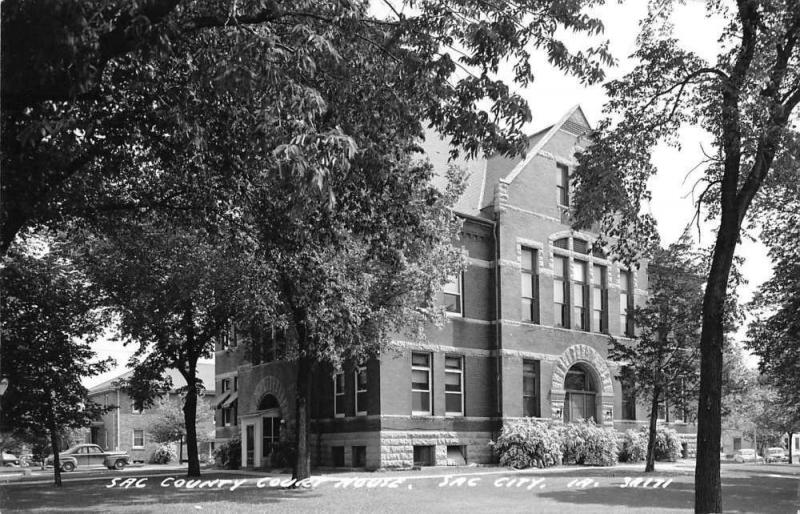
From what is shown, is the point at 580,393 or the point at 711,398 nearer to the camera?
the point at 711,398

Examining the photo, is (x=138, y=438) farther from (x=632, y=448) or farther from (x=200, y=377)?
(x=632, y=448)

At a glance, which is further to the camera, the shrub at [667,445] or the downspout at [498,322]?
the shrub at [667,445]

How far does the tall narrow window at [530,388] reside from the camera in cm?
3450

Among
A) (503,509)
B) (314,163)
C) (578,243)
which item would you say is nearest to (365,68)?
(314,163)

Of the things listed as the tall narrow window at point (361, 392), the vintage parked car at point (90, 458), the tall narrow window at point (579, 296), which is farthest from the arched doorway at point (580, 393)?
the vintage parked car at point (90, 458)

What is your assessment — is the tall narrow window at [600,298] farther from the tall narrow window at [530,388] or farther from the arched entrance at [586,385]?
the tall narrow window at [530,388]

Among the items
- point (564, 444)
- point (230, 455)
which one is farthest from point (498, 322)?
point (230, 455)

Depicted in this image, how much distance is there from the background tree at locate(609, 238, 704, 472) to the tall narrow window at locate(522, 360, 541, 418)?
6.63 meters

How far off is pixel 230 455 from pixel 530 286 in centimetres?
1727

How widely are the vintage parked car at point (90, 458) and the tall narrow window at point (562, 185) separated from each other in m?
35.7

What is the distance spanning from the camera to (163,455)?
58.3m

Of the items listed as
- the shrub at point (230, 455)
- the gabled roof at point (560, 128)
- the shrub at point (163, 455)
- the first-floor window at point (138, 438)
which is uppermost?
the gabled roof at point (560, 128)

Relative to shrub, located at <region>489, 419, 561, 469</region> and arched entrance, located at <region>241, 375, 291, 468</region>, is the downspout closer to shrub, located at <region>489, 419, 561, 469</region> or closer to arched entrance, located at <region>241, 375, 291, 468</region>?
shrub, located at <region>489, 419, 561, 469</region>

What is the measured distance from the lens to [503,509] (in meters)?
16.8
